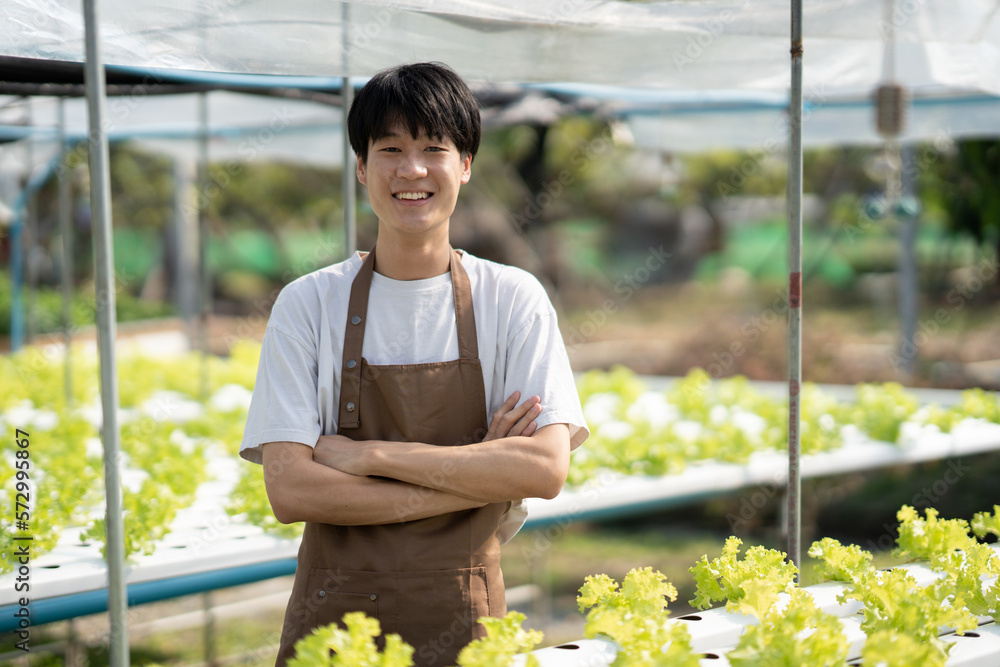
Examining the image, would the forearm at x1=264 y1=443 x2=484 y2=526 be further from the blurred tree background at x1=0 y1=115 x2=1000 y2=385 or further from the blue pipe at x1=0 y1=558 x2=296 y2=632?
the blurred tree background at x1=0 y1=115 x2=1000 y2=385

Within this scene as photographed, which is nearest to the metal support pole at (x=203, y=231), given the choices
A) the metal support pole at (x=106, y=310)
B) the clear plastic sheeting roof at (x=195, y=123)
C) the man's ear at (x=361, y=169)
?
the clear plastic sheeting roof at (x=195, y=123)

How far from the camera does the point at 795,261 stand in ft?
7.97

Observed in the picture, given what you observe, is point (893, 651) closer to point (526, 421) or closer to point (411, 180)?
point (526, 421)

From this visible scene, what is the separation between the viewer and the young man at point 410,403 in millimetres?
1869

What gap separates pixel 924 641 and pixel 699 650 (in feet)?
1.51

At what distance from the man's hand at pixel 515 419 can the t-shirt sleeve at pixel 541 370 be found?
0.07 ft

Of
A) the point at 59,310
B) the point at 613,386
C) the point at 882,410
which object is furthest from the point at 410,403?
the point at 59,310

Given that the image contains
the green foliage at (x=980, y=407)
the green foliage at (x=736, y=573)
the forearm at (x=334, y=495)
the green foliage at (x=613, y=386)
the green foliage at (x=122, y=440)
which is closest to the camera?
the forearm at (x=334, y=495)

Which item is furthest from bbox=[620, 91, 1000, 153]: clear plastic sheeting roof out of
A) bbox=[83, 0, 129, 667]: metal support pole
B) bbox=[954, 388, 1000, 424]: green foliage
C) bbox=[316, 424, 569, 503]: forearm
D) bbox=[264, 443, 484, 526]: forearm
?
bbox=[83, 0, 129, 667]: metal support pole

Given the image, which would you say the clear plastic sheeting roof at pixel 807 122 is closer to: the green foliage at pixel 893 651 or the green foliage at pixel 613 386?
the green foliage at pixel 613 386

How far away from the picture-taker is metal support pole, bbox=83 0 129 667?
A: 5.61 feet

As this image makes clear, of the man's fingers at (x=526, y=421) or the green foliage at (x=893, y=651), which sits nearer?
the green foliage at (x=893, y=651)

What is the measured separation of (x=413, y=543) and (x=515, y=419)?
323 millimetres

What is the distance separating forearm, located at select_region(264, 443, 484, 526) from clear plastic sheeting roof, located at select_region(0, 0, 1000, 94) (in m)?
1.10
